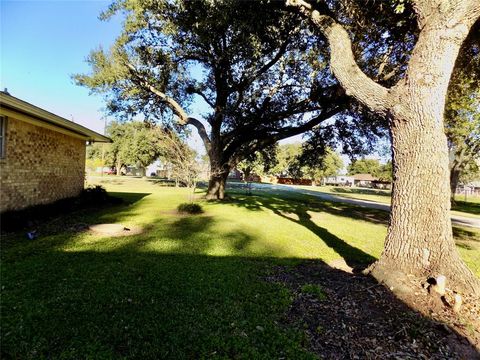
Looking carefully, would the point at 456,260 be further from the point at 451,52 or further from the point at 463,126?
the point at 463,126

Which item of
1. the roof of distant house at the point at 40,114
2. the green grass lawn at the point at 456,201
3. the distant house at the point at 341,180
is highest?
the roof of distant house at the point at 40,114

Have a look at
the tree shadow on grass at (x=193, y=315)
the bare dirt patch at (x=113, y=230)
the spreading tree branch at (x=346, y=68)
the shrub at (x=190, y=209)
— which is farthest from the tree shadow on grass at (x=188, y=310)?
the shrub at (x=190, y=209)

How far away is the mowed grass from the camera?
2.75 metres

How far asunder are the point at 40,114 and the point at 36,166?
1.82m

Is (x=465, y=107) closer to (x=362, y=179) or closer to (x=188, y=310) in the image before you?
(x=188, y=310)

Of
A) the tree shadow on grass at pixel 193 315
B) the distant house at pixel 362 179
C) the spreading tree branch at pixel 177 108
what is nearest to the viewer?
the tree shadow on grass at pixel 193 315

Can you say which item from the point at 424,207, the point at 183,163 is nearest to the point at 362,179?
the point at 183,163

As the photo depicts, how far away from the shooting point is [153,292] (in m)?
3.90

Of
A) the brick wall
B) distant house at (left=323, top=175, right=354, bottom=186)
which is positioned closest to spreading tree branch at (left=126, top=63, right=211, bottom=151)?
the brick wall

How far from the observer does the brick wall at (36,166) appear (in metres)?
7.47

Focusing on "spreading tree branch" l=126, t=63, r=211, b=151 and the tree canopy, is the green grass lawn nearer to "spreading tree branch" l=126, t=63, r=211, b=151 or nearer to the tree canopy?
the tree canopy

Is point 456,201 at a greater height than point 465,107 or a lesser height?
lesser

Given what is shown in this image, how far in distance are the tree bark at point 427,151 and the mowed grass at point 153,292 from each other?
6.30 ft

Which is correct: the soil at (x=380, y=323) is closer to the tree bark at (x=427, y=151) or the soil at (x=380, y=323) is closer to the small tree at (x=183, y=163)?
the tree bark at (x=427, y=151)
